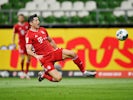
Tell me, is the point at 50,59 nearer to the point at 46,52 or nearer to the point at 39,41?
the point at 46,52

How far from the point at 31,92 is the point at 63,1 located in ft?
44.4

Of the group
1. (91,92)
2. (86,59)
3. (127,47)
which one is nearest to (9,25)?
(86,59)

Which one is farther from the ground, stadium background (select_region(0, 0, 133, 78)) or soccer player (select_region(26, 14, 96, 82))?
soccer player (select_region(26, 14, 96, 82))

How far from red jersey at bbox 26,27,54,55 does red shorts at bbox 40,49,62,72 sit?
0.94 ft

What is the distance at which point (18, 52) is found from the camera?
2242cm

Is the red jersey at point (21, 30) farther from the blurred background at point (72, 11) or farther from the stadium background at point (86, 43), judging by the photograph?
the blurred background at point (72, 11)

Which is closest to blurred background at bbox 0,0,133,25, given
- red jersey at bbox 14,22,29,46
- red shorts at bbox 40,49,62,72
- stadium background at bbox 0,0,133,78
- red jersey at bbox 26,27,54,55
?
stadium background at bbox 0,0,133,78

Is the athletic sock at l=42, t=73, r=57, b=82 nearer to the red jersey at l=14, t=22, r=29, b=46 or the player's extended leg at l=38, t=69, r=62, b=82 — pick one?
the player's extended leg at l=38, t=69, r=62, b=82

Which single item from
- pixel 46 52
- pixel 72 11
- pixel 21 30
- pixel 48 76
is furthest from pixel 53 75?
pixel 72 11

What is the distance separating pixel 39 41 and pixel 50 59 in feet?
2.24

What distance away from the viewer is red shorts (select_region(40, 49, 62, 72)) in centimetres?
1450

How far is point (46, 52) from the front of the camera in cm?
1486

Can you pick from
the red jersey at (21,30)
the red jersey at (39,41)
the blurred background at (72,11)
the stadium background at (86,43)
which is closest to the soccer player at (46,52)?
the red jersey at (39,41)

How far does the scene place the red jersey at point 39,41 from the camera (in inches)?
581
